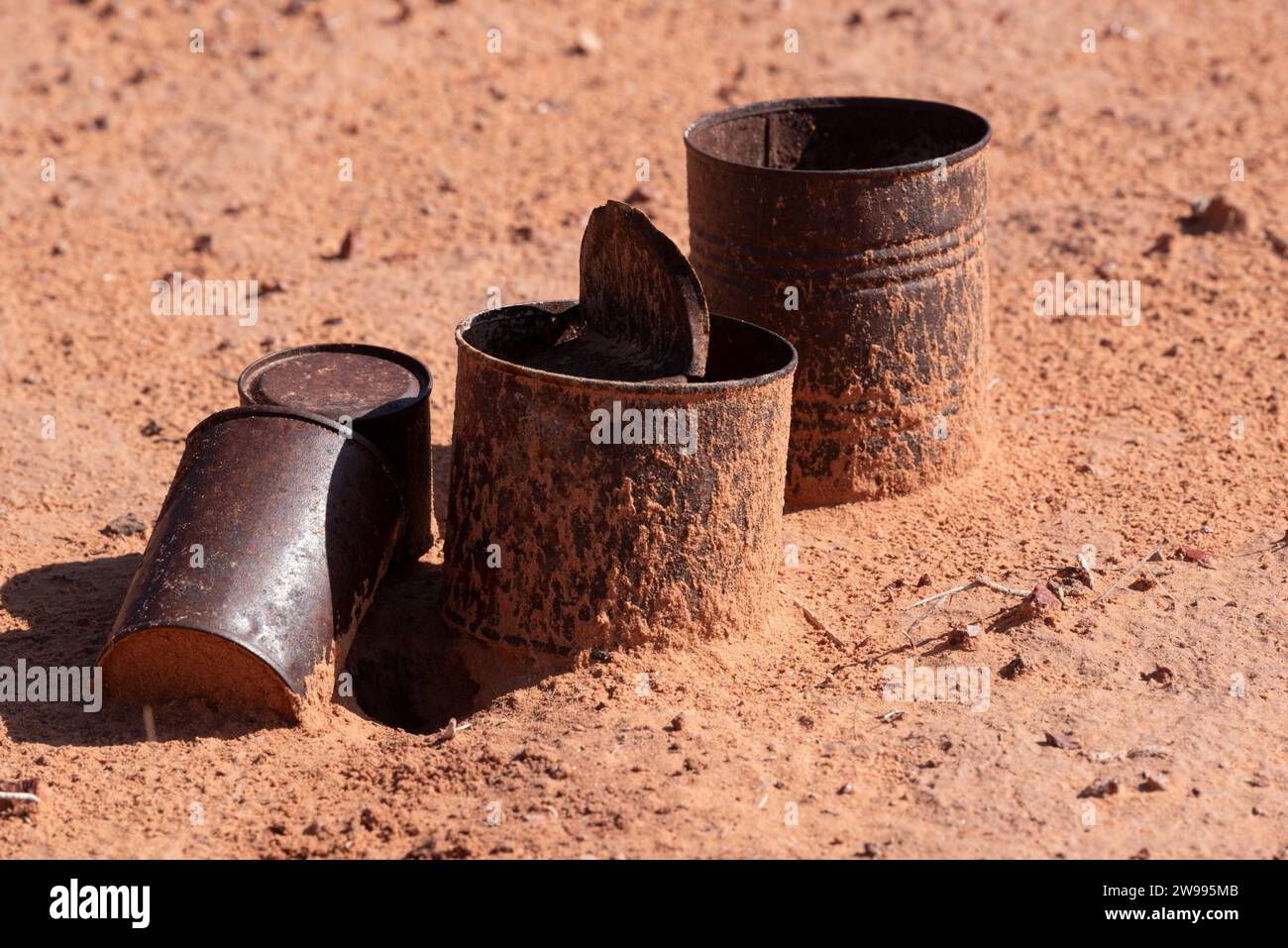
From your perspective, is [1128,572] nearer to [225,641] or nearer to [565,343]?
[565,343]

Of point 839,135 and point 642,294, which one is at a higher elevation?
point 839,135

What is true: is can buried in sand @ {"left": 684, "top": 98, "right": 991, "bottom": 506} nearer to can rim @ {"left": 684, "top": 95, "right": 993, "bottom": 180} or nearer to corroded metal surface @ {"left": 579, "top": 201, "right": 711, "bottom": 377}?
can rim @ {"left": 684, "top": 95, "right": 993, "bottom": 180}

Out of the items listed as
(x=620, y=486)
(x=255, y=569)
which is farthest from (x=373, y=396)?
(x=620, y=486)

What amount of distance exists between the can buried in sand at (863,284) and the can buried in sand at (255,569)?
5.52ft

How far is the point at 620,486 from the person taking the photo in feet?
14.9

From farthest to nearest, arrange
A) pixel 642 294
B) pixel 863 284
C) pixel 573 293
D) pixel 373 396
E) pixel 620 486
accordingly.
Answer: pixel 573 293
pixel 863 284
pixel 373 396
pixel 642 294
pixel 620 486

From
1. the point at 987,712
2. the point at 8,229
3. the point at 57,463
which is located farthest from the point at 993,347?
the point at 8,229

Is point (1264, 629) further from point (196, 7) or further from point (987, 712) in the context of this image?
point (196, 7)

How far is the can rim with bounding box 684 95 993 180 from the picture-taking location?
5.43 metres

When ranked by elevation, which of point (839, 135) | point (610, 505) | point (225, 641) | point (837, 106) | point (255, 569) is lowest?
point (225, 641)

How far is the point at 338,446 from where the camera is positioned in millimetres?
4879

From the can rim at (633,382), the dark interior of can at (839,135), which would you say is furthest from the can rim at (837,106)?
the can rim at (633,382)

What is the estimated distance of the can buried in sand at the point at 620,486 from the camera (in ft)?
14.9

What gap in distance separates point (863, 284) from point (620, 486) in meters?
1.57
